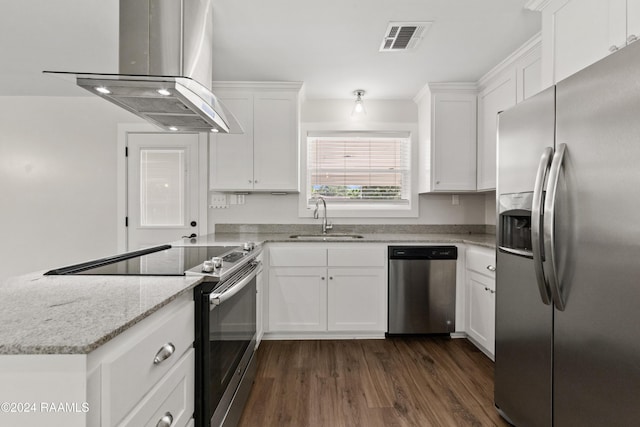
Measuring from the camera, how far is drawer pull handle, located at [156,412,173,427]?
0.92 meters

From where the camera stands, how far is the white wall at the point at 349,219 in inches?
132

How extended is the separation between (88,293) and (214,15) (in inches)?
71.2

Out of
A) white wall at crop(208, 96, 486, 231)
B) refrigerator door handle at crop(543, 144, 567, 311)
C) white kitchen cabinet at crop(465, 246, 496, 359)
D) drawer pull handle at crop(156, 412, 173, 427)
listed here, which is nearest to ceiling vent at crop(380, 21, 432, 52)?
white wall at crop(208, 96, 486, 231)

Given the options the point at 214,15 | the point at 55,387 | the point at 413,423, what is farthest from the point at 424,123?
the point at 55,387

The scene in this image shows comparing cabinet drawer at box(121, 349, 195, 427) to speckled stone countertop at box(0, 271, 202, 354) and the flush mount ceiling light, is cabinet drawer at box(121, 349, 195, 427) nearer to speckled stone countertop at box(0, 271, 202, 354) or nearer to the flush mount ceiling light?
speckled stone countertop at box(0, 271, 202, 354)

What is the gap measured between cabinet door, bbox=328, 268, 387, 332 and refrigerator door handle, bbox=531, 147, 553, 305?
59.6 inches

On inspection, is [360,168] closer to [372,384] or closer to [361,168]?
[361,168]

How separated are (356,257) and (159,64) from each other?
198 cm

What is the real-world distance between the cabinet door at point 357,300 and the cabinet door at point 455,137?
1122 mm

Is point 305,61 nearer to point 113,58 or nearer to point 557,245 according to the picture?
point 113,58

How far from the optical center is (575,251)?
3.92 ft

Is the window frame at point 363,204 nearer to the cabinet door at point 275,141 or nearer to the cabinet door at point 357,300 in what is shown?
the cabinet door at point 275,141

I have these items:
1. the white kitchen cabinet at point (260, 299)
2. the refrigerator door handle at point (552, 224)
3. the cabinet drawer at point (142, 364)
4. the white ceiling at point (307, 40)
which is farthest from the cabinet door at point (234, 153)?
the refrigerator door handle at point (552, 224)

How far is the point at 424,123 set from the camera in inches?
128
